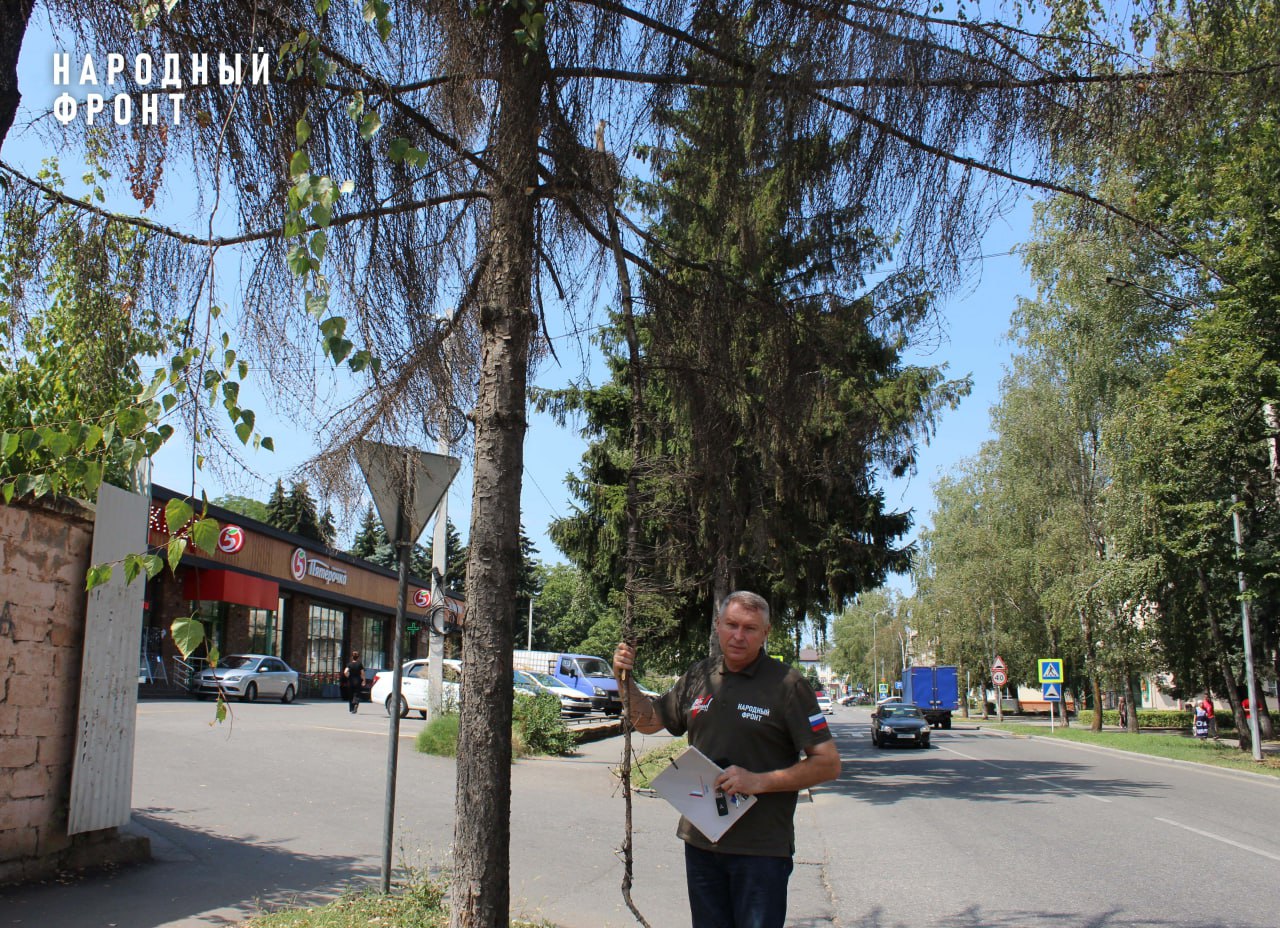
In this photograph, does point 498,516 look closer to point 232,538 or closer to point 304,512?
point 304,512

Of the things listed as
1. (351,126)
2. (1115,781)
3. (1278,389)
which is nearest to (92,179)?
(351,126)

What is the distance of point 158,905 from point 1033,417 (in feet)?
119

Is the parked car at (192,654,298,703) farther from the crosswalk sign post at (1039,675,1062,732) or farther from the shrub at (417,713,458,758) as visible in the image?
the crosswalk sign post at (1039,675,1062,732)

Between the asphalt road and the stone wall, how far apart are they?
297 millimetres

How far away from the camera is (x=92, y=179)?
4.47 metres

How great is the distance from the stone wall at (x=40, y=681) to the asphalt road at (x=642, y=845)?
0.30 meters

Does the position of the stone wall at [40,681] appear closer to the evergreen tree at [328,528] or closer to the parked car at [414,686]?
the evergreen tree at [328,528]

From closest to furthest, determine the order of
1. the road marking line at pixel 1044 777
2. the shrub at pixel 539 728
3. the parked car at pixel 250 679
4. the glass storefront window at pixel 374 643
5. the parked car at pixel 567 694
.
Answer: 1. the road marking line at pixel 1044 777
2. the shrub at pixel 539 728
3. the parked car at pixel 250 679
4. the parked car at pixel 567 694
5. the glass storefront window at pixel 374 643

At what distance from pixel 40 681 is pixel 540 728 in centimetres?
1254

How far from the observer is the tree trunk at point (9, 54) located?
10.8 feet

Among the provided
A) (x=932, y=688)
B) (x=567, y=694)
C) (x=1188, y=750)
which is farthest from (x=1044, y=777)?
(x=932, y=688)

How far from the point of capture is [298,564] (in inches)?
1314

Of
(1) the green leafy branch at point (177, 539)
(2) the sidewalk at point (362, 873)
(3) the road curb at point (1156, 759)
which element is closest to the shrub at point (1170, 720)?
(3) the road curb at point (1156, 759)

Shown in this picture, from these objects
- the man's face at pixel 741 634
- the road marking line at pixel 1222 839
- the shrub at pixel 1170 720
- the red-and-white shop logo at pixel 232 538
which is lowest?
the shrub at pixel 1170 720
